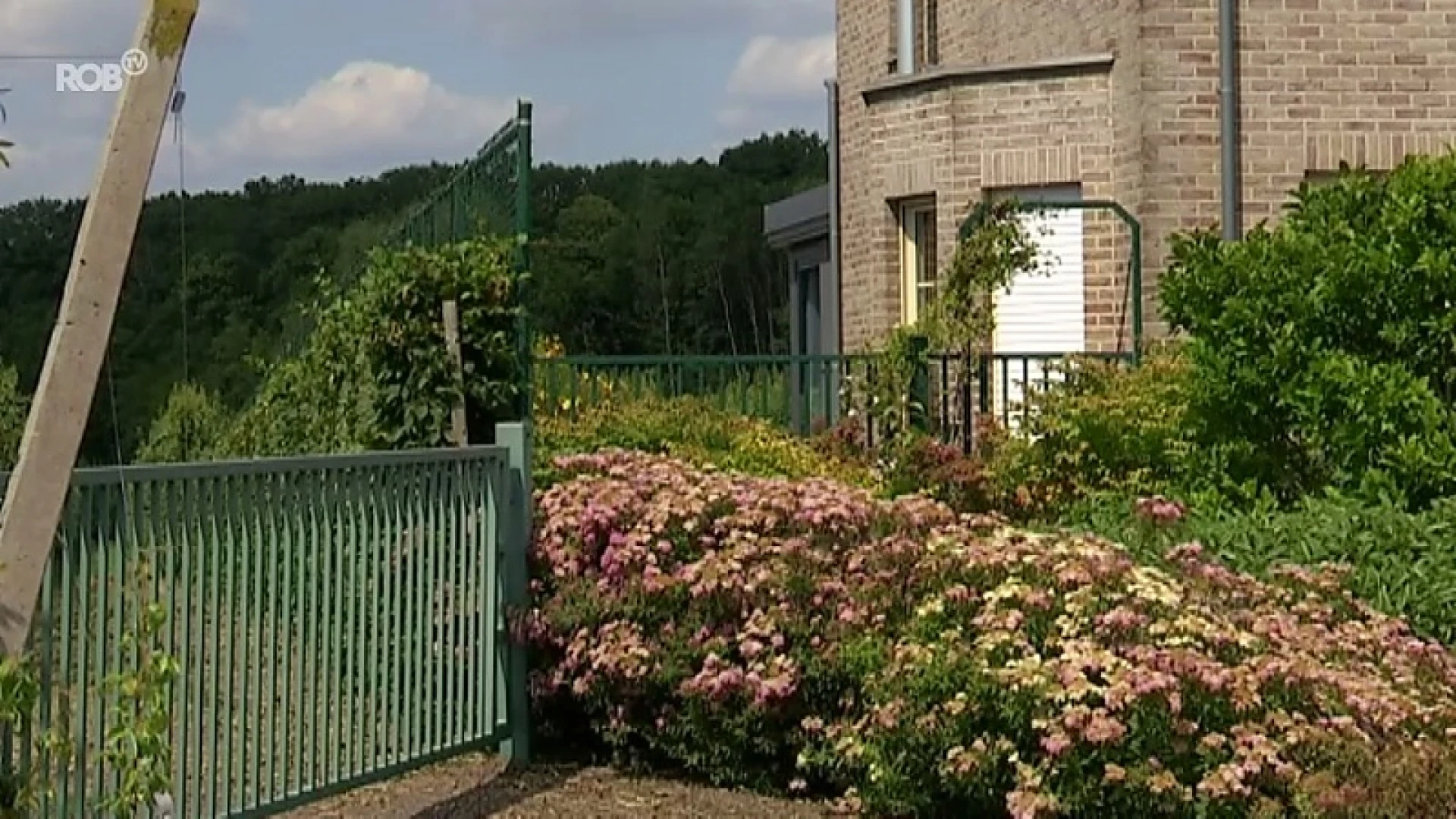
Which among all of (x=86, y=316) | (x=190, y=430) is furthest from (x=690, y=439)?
(x=190, y=430)

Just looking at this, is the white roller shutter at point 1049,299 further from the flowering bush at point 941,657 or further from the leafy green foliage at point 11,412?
the leafy green foliage at point 11,412

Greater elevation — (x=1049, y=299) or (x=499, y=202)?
(x=499, y=202)

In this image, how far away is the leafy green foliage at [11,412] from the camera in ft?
44.1

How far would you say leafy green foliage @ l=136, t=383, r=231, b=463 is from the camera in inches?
747

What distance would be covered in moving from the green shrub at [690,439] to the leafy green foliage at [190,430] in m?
7.76

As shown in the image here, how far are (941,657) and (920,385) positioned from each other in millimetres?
6266

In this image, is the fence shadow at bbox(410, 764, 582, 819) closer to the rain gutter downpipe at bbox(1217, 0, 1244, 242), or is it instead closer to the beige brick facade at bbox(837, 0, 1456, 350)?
the beige brick facade at bbox(837, 0, 1456, 350)

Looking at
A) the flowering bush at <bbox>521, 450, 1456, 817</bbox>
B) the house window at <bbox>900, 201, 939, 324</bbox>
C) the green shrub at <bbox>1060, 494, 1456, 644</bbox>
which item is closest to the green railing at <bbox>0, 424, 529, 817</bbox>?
the flowering bush at <bbox>521, 450, 1456, 817</bbox>

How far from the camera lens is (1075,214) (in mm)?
14516

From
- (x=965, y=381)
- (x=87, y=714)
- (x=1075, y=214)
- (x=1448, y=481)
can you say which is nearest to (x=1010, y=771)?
(x=87, y=714)

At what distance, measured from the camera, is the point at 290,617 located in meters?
7.10

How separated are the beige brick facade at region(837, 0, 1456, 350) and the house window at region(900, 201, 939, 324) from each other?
773 mm

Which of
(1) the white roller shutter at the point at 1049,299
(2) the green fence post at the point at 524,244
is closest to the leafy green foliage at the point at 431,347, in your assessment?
(2) the green fence post at the point at 524,244

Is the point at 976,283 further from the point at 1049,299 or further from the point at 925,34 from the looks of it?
the point at 925,34
